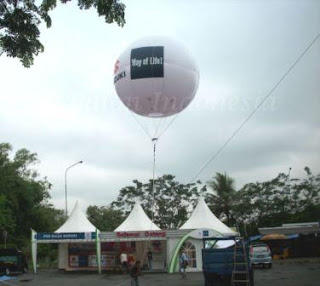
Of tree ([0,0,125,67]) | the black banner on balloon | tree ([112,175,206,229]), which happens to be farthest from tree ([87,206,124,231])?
tree ([0,0,125,67])

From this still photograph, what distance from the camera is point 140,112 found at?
16297mm

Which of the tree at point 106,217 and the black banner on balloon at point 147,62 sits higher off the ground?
the black banner on balloon at point 147,62

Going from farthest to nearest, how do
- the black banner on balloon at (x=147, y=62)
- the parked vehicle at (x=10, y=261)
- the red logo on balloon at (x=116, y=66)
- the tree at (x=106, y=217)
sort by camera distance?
the tree at (x=106, y=217)
the parked vehicle at (x=10, y=261)
the red logo on balloon at (x=116, y=66)
the black banner on balloon at (x=147, y=62)

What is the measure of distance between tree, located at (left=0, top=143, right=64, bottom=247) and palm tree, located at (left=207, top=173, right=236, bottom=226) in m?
18.1

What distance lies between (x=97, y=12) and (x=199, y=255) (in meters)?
22.0

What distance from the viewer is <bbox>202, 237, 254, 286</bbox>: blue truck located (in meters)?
15.9

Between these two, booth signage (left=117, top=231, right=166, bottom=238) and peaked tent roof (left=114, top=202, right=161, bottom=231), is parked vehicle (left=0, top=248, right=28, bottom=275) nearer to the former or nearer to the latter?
peaked tent roof (left=114, top=202, right=161, bottom=231)

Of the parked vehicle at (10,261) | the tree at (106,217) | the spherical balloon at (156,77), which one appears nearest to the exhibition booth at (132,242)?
the parked vehicle at (10,261)

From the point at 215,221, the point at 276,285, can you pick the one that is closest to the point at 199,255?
the point at 215,221

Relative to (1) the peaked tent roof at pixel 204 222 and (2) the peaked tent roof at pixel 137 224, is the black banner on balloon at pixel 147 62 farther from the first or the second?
(2) the peaked tent roof at pixel 137 224

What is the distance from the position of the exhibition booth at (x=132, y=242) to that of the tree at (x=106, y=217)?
28.3 meters

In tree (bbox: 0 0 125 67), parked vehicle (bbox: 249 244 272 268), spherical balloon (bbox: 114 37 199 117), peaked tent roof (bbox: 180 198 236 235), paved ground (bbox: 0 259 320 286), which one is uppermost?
spherical balloon (bbox: 114 37 199 117)

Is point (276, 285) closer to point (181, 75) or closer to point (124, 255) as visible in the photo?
point (181, 75)

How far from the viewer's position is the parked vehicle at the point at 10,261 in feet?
96.3
